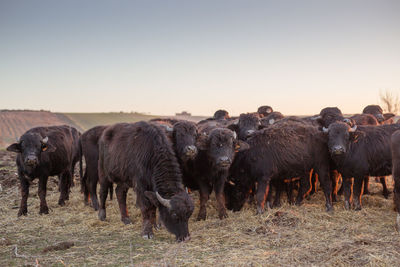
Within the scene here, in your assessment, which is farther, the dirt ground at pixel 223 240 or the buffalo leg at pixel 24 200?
the buffalo leg at pixel 24 200

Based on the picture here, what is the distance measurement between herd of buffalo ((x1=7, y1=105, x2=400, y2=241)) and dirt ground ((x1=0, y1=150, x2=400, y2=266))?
1.51 feet

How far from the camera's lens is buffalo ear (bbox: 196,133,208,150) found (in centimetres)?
812

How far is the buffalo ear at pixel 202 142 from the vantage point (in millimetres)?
8125

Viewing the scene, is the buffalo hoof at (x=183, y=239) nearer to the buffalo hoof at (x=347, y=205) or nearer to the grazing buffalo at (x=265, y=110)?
the buffalo hoof at (x=347, y=205)

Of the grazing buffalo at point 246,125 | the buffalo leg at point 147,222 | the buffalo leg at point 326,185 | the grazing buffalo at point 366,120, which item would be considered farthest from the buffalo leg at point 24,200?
the grazing buffalo at point 366,120

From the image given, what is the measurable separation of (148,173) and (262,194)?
2.88m

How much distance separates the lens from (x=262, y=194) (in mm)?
8438

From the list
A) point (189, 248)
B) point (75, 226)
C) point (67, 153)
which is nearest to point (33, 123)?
point (67, 153)

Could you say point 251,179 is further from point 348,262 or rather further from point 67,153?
point 67,153

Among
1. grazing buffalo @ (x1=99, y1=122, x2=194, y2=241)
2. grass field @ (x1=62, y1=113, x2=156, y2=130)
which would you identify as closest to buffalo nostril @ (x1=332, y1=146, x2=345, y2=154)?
grazing buffalo @ (x1=99, y1=122, x2=194, y2=241)

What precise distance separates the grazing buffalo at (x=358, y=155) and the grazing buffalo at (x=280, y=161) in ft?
1.32

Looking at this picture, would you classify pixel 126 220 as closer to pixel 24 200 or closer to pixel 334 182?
pixel 24 200

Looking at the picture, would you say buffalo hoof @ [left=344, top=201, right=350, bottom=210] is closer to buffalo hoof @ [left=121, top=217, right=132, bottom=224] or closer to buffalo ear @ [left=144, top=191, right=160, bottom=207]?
buffalo ear @ [left=144, top=191, right=160, bottom=207]

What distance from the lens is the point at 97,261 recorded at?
A: 559 cm
